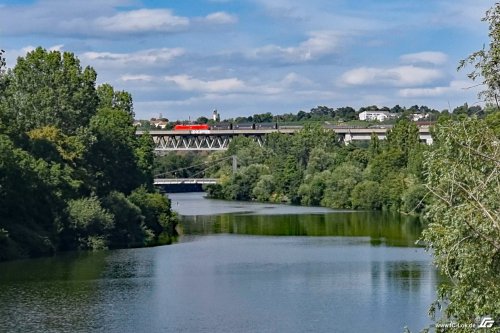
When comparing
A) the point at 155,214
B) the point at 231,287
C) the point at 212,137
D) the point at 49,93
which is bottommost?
the point at 231,287

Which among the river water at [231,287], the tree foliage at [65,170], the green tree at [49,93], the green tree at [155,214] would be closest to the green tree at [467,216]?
the river water at [231,287]

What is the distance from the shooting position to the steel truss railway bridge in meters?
158

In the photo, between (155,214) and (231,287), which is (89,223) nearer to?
(155,214)

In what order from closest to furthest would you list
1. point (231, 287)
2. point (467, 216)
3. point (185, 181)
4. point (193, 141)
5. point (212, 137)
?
point (467, 216), point (231, 287), point (185, 181), point (212, 137), point (193, 141)

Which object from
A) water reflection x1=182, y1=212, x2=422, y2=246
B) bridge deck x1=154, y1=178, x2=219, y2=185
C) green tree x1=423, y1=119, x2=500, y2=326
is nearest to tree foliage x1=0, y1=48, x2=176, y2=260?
water reflection x1=182, y1=212, x2=422, y2=246

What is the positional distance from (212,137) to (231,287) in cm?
12720

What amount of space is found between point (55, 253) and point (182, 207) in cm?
4996

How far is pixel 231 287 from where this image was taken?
1650 inches

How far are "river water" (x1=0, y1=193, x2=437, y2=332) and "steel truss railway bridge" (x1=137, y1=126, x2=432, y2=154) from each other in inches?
3597

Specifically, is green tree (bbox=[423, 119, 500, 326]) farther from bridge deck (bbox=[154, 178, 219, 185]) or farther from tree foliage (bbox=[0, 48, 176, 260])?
bridge deck (bbox=[154, 178, 219, 185])

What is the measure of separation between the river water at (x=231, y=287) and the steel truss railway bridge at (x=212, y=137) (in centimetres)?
9137

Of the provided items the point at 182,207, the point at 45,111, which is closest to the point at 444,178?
the point at 45,111

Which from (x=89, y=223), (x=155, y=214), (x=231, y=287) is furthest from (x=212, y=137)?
(x=231, y=287)

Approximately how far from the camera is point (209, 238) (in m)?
65.0
